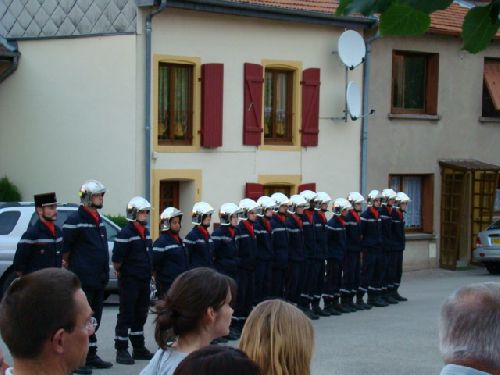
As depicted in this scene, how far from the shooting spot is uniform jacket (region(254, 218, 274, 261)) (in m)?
A: 15.7

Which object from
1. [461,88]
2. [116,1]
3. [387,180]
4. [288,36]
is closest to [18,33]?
[116,1]

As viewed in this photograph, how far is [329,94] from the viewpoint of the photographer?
2350 cm

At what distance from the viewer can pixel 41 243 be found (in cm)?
1201

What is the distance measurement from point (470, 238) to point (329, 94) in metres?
6.02

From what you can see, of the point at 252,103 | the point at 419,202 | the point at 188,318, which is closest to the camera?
the point at 188,318

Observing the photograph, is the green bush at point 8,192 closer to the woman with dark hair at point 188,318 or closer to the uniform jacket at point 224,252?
the uniform jacket at point 224,252

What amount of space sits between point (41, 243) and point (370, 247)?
25.2ft

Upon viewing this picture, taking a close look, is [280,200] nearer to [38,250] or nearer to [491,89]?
[38,250]

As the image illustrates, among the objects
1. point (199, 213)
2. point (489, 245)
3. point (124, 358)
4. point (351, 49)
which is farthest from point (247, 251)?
point (489, 245)

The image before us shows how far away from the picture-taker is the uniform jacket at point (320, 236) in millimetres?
16969

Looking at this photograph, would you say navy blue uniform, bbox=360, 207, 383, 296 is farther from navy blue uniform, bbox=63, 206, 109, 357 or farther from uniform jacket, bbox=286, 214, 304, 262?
navy blue uniform, bbox=63, 206, 109, 357

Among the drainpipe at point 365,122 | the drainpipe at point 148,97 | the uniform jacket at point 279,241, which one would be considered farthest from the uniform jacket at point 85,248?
the drainpipe at point 365,122

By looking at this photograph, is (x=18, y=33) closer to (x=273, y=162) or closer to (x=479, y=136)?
(x=273, y=162)

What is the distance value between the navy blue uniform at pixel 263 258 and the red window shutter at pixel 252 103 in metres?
6.17
